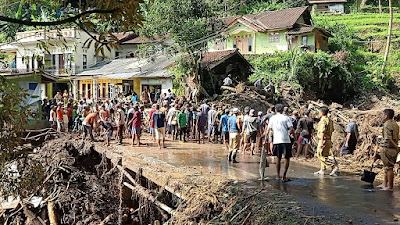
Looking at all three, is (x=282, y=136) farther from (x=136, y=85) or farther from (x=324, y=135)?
(x=136, y=85)

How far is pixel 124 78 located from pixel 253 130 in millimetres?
20261

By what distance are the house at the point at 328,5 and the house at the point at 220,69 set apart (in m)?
35.2

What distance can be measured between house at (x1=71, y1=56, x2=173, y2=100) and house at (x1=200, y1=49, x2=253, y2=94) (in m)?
3.53

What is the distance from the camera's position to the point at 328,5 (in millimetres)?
60281

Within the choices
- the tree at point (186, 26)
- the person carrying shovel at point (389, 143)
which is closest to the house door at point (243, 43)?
the tree at point (186, 26)

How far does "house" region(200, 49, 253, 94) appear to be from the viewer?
25.9 meters

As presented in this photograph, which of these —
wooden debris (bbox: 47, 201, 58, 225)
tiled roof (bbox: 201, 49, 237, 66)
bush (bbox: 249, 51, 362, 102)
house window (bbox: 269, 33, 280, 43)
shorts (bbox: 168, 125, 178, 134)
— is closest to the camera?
wooden debris (bbox: 47, 201, 58, 225)

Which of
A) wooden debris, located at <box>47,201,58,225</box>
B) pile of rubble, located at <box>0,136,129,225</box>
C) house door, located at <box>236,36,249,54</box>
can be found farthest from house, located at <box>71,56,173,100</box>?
wooden debris, located at <box>47,201,58,225</box>

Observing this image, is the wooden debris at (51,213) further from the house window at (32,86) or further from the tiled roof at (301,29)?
the tiled roof at (301,29)

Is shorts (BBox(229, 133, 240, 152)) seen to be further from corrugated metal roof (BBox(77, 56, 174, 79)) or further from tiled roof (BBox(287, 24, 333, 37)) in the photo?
tiled roof (BBox(287, 24, 333, 37))

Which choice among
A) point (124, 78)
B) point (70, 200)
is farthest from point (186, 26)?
point (70, 200)

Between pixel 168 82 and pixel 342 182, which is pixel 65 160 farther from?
pixel 168 82

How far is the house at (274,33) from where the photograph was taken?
1433 inches

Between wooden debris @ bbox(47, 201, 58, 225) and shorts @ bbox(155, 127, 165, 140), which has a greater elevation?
shorts @ bbox(155, 127, 165, 140)
